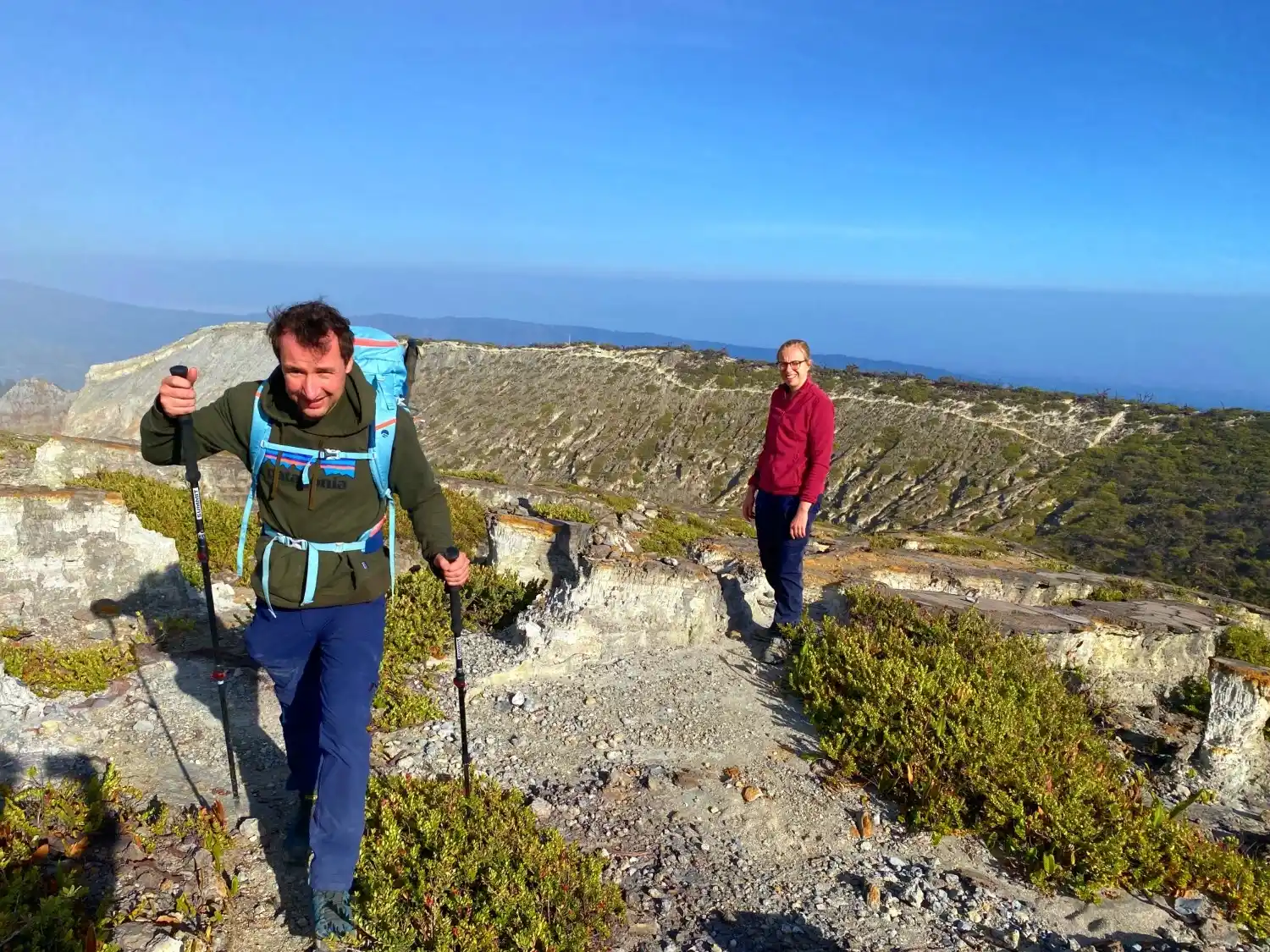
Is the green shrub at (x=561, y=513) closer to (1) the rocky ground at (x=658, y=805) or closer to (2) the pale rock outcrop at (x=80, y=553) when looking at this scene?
(1) the rocky ground at (x=658, y=805)

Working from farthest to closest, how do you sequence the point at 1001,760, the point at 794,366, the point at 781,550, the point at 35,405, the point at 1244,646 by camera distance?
the point at 35,405
the point at 1244,646
the point at 781,550
the point at 794,366
the point at 1001,760

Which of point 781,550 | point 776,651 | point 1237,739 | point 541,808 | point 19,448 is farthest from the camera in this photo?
point 19,448

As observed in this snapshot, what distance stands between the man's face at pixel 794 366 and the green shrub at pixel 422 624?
3.88 meters

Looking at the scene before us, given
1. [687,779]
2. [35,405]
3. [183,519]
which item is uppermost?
[183,519]

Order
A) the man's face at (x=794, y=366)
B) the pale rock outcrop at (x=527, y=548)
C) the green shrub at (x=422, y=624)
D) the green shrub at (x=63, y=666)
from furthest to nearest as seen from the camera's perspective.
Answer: the pale rock outcrop at (x=527, y=548)
the man's face at (x=794, y=366)
the green shrub at (x=422, y=624)
the green shrub at (x=63, y=666)

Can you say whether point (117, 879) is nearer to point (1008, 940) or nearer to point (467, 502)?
point (1008, 940)

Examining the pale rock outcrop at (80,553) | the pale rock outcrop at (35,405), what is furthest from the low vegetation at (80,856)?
the pale rock outcrop at (35,405)

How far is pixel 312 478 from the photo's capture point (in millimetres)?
3688

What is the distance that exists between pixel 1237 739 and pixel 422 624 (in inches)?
308

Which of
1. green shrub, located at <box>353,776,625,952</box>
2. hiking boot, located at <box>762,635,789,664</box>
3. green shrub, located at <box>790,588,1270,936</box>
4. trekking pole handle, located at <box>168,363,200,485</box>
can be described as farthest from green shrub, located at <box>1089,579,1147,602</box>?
trekking pole handle, located at <box>168,363,200,485</box>

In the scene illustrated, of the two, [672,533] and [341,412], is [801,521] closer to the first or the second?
[341,412]

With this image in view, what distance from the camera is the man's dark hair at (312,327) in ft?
11.2

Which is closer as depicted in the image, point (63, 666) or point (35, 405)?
point (63, 666)

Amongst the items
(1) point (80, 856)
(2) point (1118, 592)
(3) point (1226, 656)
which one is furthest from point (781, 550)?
(2) point (1118, 592)
